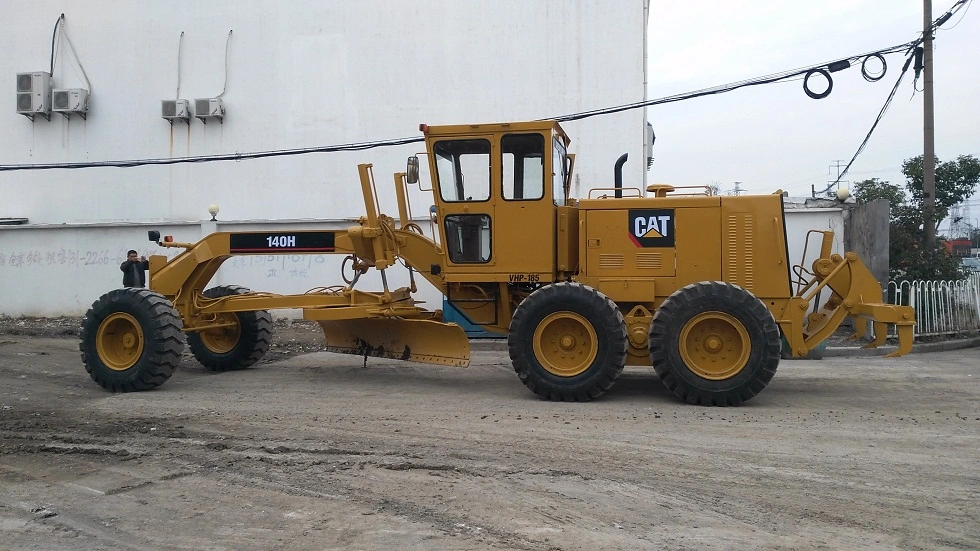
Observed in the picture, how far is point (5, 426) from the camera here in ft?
24.7

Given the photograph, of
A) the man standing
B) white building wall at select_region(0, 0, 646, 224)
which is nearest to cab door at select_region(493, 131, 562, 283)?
the man standing

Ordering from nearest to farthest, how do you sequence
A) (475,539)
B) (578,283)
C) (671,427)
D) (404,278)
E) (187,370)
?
(475,539)
(671,427)
(578,283)
(187,370)
(404,278)

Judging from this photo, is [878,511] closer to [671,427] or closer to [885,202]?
[671,427]

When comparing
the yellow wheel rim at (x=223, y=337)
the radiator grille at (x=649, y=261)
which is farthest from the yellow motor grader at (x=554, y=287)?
the yellow wheel rim at (x=223, y=337)

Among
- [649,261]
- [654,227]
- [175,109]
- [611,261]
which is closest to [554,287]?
[611,261]

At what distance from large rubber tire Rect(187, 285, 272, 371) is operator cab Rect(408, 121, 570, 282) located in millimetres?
3457

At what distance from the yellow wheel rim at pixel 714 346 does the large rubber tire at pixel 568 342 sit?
0.68 m

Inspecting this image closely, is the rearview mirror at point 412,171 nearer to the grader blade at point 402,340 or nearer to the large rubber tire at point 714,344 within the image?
the grader blade at point 402,340

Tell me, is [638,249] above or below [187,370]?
above

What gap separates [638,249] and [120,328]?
6.22 metres

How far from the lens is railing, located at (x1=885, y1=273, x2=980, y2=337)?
1403cm

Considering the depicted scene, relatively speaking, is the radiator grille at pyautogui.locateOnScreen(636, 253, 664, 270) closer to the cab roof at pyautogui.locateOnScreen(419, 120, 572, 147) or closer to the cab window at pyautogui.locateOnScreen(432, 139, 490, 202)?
the cab roof at pyautogui.locateOnScreen(419, 120, 572, 147)

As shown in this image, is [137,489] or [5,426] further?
[5,426]

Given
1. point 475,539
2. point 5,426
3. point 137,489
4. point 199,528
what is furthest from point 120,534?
point 5,426
